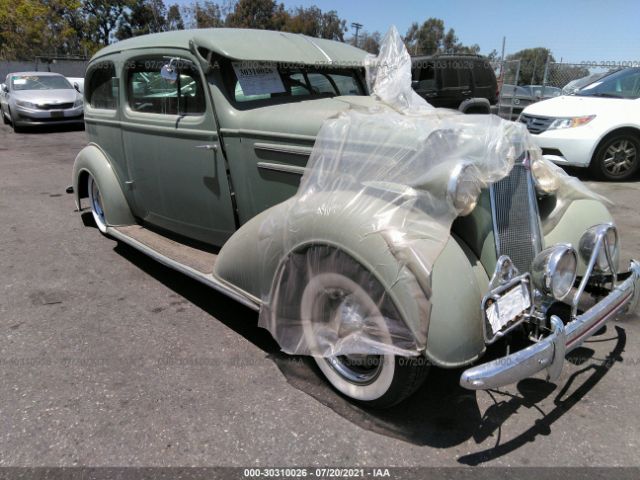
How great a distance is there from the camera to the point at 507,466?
2.07 metres

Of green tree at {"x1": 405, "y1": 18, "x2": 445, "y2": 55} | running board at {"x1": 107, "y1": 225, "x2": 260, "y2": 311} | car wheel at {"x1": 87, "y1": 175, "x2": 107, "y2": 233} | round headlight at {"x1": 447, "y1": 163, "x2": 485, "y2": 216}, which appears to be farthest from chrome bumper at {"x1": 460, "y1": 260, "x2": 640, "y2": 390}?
green tree at {"x1": 405, "y1": 18, "x2": 445, "y2": 55}

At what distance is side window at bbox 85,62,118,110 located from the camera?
162 inches

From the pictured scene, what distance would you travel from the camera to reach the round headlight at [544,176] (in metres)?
2.80

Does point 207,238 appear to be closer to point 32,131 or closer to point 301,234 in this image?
point 301,234

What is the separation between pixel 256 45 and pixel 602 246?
7.90 feet

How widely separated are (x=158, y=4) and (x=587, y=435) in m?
46.1

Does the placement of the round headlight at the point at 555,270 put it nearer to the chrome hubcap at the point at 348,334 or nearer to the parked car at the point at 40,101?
the chrome hubcap at the point at 348,334

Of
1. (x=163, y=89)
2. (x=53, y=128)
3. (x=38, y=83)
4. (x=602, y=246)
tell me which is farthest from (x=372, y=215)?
(x=38, y=83)

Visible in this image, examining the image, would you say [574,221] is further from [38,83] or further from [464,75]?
[38,83]

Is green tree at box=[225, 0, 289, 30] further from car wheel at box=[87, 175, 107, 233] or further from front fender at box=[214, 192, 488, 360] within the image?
front fender at box=[214, 192, 488, 360]

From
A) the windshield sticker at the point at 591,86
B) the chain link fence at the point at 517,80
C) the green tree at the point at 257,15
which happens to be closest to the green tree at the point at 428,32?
the green tree at the point at 257,15

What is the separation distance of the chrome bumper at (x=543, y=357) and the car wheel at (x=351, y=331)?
26 cm

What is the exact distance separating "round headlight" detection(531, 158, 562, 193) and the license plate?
0.93 meters

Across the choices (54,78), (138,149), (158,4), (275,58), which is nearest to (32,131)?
(54,78)
